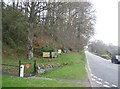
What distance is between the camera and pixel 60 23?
1499 inches

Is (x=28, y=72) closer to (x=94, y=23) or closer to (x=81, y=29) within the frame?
(x=81, y=29)

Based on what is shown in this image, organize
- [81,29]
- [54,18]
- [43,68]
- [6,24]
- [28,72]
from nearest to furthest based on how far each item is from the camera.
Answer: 1. [28,72]
2. [43,68]
3. [6,24]
4. [54,18]
5. [81,29]

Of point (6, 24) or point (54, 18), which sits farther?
point (54, 18)

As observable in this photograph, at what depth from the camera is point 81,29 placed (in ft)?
181

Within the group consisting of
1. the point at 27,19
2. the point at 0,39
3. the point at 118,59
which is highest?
the point at 27,19

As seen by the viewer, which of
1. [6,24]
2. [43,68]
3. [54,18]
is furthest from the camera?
[54,18]

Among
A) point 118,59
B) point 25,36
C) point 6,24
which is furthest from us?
point 118,59

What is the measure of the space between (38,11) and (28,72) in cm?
1192

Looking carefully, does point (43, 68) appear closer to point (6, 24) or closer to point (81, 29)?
point (6, 24)

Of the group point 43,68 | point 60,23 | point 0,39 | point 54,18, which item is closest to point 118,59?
point 60,23

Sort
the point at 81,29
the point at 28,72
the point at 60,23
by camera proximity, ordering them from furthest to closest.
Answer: the point at 81,29 < the point at 60,23 < the point at 28,72

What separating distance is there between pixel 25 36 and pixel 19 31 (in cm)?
175

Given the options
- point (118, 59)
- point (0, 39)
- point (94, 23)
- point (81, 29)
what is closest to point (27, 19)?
point (0, 39)

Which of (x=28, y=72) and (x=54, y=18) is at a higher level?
(x=54, y=18)
